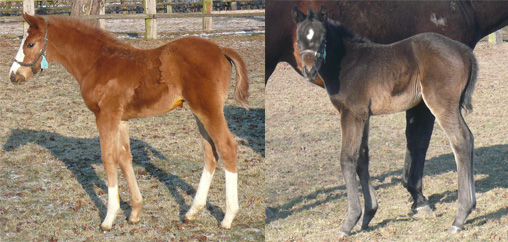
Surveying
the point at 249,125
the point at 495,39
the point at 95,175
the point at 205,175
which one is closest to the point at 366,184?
the point at 205,175

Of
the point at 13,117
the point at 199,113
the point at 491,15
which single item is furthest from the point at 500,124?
the point at 13,117

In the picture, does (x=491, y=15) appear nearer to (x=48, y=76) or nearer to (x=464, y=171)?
(x=464, y=171)

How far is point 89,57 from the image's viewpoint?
486 cm

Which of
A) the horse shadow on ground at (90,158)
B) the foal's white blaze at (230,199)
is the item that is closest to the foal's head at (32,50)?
the horse shadow on ground at (90,158)

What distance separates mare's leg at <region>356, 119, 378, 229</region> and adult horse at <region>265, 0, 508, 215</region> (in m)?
0.50

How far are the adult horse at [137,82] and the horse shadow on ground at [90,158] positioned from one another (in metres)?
0.58

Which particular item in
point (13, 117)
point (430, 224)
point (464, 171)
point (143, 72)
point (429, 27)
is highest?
point (429, 27)

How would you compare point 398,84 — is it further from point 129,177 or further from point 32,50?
point 32,50

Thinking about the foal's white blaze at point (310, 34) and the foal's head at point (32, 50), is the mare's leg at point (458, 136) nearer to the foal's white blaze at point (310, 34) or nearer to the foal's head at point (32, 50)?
the foal's white blaze at point (310, 34)

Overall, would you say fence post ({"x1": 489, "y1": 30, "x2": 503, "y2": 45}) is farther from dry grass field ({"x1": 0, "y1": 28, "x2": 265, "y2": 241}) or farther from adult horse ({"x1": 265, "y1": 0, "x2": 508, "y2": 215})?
adult horse ({"x1": 265, "y1": 0, "x2": 508, "y2": 215})

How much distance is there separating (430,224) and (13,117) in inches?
282

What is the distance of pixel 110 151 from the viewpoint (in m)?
4.75

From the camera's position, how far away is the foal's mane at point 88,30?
4953 mm

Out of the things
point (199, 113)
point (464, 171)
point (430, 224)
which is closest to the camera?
point (464, 171)
